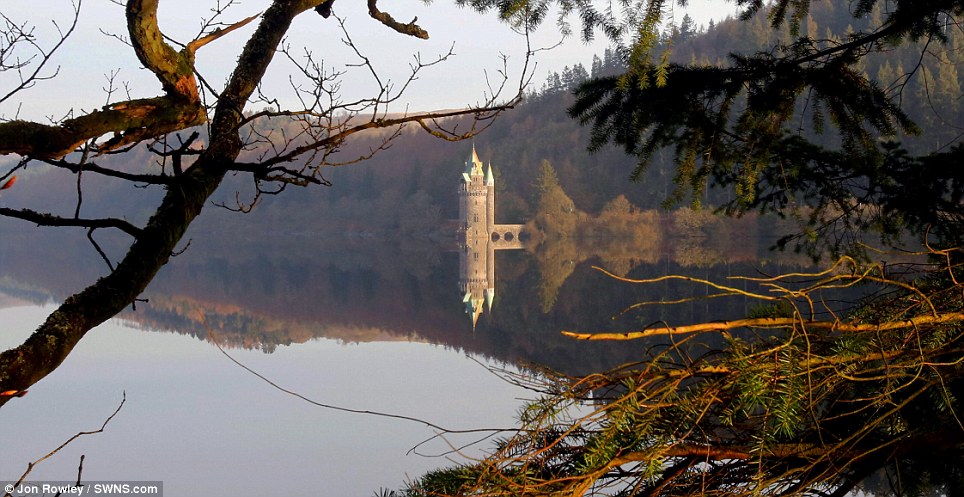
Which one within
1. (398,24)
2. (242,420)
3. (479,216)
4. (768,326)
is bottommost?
(242,420)

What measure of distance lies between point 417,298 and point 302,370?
1669 cm

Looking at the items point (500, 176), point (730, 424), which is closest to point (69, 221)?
point (730, 424)

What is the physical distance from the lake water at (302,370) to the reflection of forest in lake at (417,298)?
5.6 inches

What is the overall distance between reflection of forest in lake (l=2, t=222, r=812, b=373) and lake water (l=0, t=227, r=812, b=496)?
0.14 m

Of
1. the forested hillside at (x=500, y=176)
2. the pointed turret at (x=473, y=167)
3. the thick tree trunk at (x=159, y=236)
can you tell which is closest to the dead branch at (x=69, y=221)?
the thick tree trunk at (x=159, y=236)

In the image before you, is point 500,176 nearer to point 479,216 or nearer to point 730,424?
point 479,216

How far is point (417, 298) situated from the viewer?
3544 centimetres

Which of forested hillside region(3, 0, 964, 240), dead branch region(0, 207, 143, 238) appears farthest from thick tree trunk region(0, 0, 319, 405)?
forested hillside region(3, 0, 964, 240)

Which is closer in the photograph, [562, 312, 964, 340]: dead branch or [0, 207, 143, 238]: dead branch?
[562, 312, 964, 340]: dead branch

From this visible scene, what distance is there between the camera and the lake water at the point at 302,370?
38.2 ft

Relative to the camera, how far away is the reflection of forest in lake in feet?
77.5

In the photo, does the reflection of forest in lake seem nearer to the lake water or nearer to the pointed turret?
the lake water

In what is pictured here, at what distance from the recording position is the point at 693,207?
13.5ft

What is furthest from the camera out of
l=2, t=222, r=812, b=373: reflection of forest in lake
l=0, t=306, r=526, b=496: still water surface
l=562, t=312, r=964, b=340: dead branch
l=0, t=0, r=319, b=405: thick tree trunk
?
l=2, t=222, r=812, b=373: reflection of forest in lake
